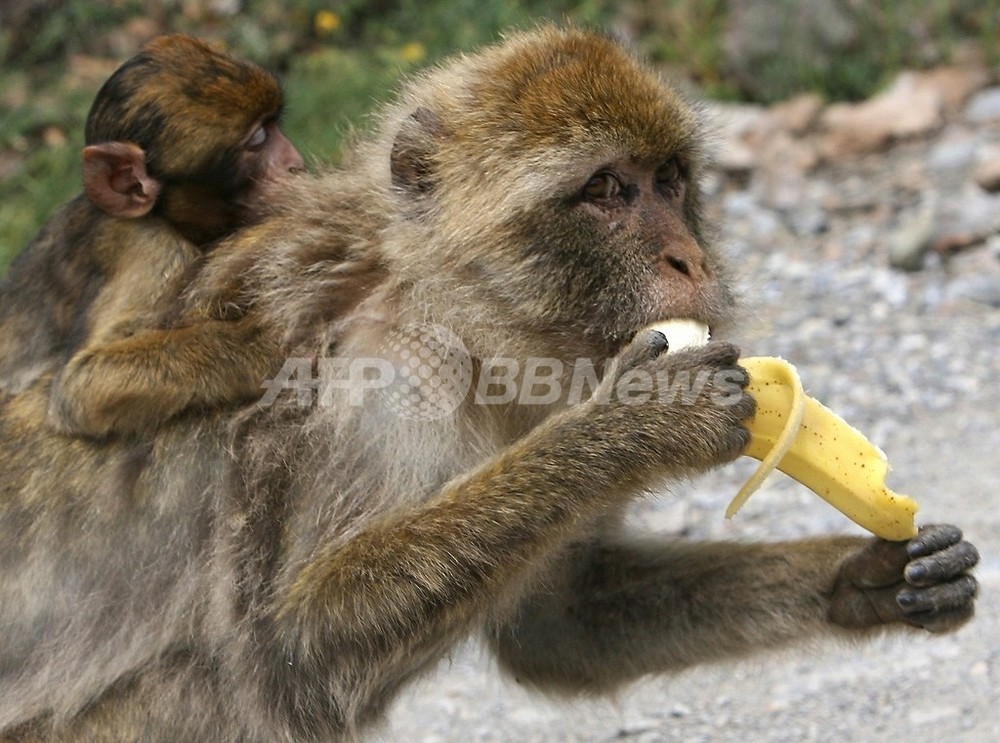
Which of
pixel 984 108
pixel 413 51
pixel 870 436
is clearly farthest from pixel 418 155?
pixel 984 108

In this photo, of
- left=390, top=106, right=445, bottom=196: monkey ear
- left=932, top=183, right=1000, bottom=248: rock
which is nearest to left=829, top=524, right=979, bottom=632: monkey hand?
left=390, top=106, right=445, bottom=196: monkey ear

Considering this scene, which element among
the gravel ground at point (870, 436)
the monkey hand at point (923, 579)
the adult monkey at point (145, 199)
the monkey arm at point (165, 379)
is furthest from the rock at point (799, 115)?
the monkey arm at point (165, 379)

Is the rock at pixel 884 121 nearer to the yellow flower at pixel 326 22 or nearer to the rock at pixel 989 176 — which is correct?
the rock at pixel 989 176

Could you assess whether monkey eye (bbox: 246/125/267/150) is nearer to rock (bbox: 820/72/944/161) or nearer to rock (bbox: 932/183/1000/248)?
rock (bbox: 932/183/1000/248)

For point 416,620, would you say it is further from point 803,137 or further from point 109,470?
point 803,137

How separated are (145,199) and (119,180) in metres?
0.09

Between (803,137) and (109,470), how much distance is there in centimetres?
564

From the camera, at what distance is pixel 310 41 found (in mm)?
9047

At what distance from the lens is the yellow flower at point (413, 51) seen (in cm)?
814

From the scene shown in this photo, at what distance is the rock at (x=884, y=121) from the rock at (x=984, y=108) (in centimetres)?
14

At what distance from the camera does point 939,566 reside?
3.38 metres

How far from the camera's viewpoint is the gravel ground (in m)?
4.12

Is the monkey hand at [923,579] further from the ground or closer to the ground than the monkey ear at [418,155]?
closer to the ground
